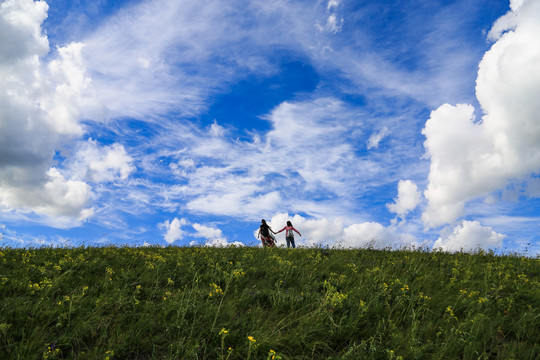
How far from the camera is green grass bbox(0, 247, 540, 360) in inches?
185

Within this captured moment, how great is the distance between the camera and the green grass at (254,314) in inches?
185

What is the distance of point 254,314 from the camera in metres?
5.57

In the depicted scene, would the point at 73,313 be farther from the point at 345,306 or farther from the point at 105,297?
the point at 345,306

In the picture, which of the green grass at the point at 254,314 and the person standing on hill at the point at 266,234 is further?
the person standing on hill at the point at 266,234

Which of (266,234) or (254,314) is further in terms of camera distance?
(266,234)

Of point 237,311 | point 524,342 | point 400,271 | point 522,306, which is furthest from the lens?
point 400,271

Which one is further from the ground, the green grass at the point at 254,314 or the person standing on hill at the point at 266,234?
the person standing on hill at the point at 266,234

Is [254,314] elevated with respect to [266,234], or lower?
lower

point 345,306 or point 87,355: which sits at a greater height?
point 345,306

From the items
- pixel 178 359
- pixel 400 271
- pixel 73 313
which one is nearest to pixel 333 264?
pixel 400 271

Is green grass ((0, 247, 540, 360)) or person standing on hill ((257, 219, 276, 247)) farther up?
person standing on hill ((257, 219, 276, 247))

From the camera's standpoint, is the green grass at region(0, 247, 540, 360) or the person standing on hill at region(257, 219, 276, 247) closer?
the green grass at region(0, 247, 540, 360)

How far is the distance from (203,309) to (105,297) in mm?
1859

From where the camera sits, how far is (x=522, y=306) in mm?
6648
